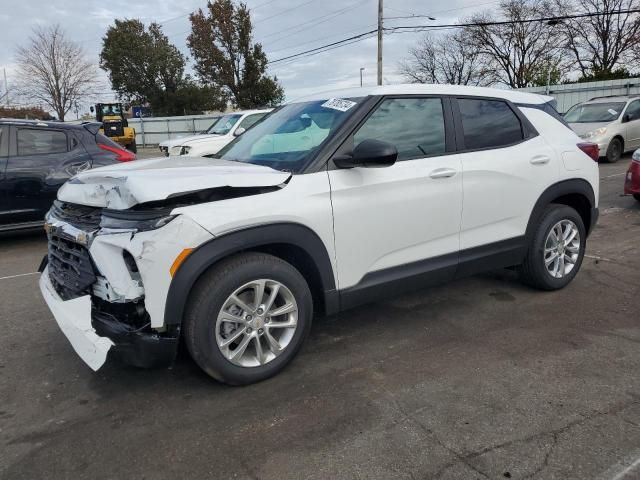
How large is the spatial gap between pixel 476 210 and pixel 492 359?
113cm

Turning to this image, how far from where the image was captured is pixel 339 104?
350cm

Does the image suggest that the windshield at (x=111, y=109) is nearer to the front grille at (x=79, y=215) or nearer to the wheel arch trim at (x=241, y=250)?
the front grille at (x=79, y=215)

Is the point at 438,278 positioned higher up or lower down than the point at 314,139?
lower down

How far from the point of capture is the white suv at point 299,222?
8.57 ft

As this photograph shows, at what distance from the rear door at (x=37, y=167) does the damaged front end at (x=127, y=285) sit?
4.54m

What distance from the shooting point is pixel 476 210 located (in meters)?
3.78

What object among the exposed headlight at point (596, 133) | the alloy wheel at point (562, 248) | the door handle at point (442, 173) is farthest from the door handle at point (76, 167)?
the exposed headlight at point (596, 133)

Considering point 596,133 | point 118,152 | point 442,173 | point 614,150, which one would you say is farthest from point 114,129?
point 442,173

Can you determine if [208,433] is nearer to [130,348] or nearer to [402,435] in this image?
[130,348]

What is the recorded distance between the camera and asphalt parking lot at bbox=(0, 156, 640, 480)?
2.32 metres

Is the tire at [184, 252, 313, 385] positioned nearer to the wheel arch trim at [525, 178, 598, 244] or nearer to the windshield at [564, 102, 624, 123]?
the wheel arch trim at [525, 178, 598, 244]

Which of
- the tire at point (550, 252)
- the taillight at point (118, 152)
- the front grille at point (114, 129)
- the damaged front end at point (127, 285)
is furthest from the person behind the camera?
the front grille at point (114, 129)

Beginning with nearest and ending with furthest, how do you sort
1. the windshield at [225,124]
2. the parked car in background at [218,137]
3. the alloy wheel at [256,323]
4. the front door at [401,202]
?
the alloy wheel at [256,323] → the front door at [401,202] → the parked car in background at [218,137] → the windshield at [225,124]

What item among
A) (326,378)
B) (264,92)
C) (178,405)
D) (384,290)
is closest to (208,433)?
(178,405)
